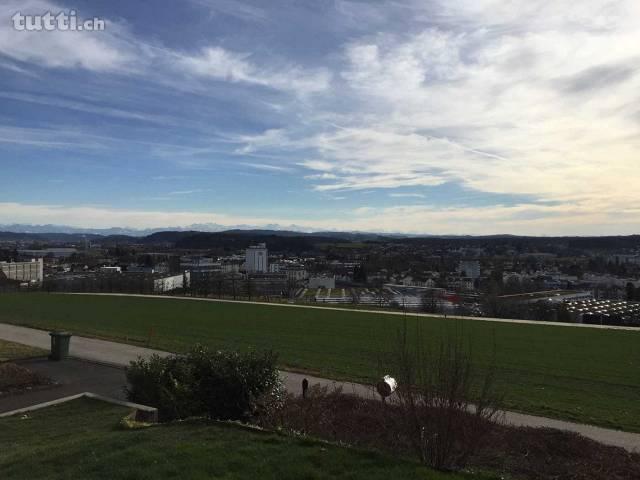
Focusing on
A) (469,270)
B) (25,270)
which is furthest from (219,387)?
(25,270)

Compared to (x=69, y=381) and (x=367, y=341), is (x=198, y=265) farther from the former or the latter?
(x=69, y=381)

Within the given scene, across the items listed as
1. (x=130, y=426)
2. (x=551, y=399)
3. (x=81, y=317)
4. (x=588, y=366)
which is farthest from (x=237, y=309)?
(x=130, y=426)

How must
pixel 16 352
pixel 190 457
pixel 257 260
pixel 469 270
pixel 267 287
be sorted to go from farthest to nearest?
pixel 257 260 < pixel 469 270 < pixel 267 287 < pixel 16 352 < pixel 190 457

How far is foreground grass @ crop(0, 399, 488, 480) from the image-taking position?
545 centimetres

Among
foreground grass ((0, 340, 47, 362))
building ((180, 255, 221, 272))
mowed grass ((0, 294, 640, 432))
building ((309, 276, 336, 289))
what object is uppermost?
foreground grass ((0, 340, 47, 362))

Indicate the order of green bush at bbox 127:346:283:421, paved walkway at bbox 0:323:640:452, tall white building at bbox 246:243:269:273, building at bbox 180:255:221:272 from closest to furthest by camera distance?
green bush at bbox 127:346:283:421, paved walkway at bbox 0:323:640:452, building at bbox 180:255:221:272, tall white building at bbox 246:243:269:273

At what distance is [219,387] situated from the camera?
8.74 m

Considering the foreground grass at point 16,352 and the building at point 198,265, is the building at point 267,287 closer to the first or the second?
the building at point 198,265

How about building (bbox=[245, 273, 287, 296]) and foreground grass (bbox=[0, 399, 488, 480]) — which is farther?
building (bbox=[245, 273, 287, 296])

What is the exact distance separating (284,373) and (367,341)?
29.0 feet

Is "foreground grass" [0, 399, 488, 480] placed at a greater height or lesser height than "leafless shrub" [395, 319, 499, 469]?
lesser

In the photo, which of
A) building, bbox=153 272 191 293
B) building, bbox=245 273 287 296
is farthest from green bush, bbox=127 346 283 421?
building, bbox=153 272 191 293

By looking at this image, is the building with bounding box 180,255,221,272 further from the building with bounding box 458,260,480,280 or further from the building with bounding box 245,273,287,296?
the building with bounding box 458,260,480,280

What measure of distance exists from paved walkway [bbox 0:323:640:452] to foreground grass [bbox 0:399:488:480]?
430cm
